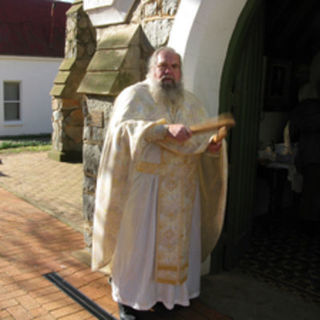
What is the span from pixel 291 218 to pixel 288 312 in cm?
282

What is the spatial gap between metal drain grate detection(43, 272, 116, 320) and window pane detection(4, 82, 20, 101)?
1221cm

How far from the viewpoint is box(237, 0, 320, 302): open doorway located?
4523 millimetres

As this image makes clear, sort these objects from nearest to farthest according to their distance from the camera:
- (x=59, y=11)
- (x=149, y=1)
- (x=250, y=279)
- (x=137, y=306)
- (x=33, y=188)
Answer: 1. (x=137, y=306)
2. (x=149, y=1)
3. (x=250, y=279)
4. (x=33, y=188)
5. (x=59, y=11)

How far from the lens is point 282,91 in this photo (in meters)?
6.54

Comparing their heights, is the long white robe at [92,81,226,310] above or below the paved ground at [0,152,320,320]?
above

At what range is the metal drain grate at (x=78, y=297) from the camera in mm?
3354

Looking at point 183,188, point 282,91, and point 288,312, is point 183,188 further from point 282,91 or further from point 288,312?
point 282,91

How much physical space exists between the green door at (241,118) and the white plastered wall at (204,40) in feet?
0.31

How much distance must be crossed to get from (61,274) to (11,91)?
1234 cm

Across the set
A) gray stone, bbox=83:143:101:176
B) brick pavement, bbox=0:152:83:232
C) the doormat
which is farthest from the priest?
brick pavement, bbox=0:152:83:232

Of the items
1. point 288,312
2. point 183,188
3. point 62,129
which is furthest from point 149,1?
point 62,129

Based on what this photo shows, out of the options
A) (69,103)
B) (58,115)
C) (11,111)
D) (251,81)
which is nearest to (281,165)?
(251,81)

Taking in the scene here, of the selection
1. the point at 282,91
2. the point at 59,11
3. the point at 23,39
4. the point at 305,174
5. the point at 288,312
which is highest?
the point at 59,11

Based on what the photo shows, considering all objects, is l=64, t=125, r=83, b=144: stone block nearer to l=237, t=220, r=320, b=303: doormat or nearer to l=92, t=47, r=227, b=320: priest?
l=237, t=220, r=320, b=303: doormat
